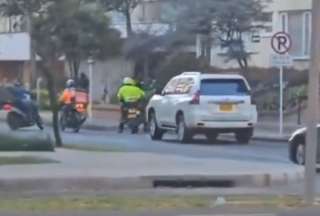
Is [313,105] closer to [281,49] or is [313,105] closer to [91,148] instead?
[91,148]

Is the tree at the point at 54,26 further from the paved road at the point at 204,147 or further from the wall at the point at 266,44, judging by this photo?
the wall at the point at 266,44

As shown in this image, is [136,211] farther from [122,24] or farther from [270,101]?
[122,24]

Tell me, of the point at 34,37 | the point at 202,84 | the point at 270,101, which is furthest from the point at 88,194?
the point at 270,101

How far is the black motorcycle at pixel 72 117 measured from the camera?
122 ft

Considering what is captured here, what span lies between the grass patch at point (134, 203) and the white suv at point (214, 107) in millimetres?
14103

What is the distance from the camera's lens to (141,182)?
18.0 meters

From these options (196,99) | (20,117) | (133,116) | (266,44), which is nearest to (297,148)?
(196,99)

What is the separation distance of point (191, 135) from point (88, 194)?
48.2 ft

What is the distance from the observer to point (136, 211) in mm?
15242

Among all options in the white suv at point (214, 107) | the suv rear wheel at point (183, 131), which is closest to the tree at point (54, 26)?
the white suv at point (214, 107)

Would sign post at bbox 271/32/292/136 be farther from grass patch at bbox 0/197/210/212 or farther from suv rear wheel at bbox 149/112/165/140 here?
grass patch at bbox 0/197/210/212

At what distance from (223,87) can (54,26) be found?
722cm

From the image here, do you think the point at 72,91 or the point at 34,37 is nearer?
the point at 34,37

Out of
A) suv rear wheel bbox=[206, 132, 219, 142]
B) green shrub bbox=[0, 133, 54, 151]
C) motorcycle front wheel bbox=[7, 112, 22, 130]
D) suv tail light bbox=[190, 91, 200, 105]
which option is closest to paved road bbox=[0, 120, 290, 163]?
suv rear wheel bbox=[206, 132, 219, 142]
